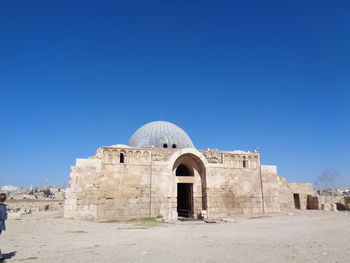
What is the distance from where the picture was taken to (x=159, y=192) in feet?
50.9

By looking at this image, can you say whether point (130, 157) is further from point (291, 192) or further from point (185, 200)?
point (291, 192)

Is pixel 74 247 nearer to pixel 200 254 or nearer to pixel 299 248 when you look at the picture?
pixel 200 254

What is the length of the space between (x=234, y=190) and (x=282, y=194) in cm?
581

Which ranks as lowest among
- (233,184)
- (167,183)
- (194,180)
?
(233,184)

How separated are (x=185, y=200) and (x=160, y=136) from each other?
17.4ft

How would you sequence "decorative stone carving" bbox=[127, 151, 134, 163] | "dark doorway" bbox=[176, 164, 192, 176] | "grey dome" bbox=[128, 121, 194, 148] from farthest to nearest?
"grey dome" bbox=[128, 121, 194, 148] → "dark doorway" bbox=[176, 164, 192, 176] → "decorative stone carving" bbox=[127, 151, 134, 163]

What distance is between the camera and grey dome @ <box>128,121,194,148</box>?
1950 centimetres

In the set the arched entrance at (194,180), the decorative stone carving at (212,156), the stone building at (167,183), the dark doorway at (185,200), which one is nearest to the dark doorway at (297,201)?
the stone building at (167,183)

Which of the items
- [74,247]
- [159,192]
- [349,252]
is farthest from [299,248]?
[159,192]

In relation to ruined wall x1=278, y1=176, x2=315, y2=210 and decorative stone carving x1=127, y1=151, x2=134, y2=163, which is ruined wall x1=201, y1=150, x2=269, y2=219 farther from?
decorative stone carving x1=127, y1=151, x2=134, y2=163

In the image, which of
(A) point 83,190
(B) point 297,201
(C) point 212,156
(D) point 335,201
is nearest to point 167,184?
(C) point 212,156

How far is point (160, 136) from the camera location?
1983 centimetres

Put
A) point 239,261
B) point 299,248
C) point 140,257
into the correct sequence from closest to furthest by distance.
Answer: point 239,261 < point 140,257 < point 299,248

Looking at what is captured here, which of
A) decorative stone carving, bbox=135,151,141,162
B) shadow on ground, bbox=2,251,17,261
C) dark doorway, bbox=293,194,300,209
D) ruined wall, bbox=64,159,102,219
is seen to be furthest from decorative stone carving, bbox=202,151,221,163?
shadow on ground, bbox=2,251,17,261
